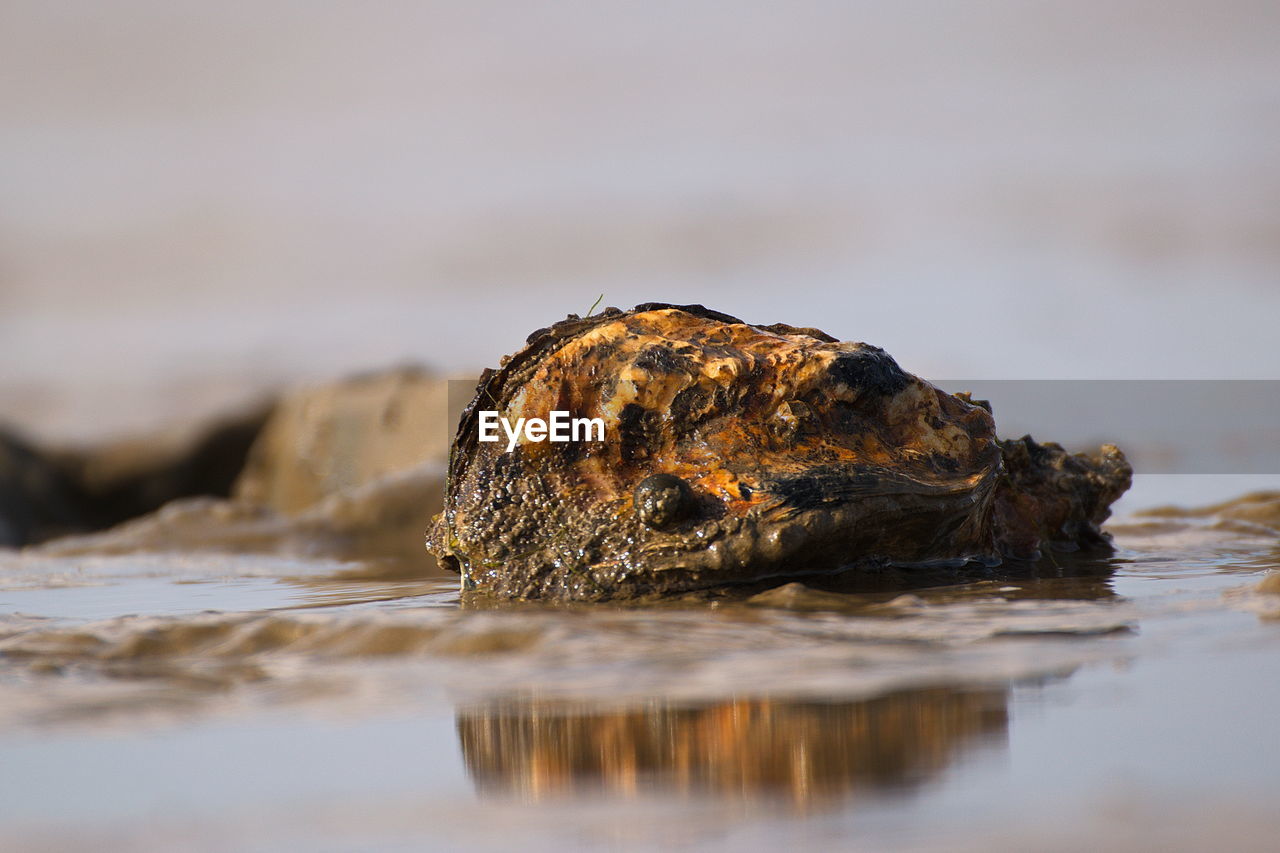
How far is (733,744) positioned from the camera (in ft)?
6.92

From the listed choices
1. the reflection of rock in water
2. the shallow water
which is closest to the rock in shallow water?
the shallow water

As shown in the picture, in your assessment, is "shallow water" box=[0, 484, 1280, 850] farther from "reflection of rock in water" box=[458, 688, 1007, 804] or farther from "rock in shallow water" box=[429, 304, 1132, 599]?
"rock in shallow water" box=[429, 304, 1132, 599]

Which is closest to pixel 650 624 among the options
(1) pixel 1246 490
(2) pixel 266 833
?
(2) pixel 266 833

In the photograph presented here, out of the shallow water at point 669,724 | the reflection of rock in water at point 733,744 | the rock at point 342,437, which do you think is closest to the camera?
the shallow water at point 669,724

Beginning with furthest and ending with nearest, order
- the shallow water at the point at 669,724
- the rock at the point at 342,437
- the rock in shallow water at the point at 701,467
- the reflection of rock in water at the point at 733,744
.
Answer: the rock at the point at 342,437, the rock in shallow water at the point at 701,467, the reflection of rock in water at the point at 733,744, the shallow water at the point at 669,724

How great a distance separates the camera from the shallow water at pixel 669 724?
1.77 m

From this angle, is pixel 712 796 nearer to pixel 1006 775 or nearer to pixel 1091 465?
pixel 1006 775

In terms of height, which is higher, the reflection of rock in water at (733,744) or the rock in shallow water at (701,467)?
the rock in shallow water at (701,467)

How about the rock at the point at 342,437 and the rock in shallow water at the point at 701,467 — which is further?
the rock at the point at 342,437

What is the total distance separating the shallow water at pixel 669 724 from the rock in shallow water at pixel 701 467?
0.19 meters

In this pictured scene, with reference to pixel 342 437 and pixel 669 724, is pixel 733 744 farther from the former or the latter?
pixel 342 437

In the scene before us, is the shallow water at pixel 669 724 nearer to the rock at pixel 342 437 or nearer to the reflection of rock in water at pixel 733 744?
the reflection of rock in water at pixel 733 744

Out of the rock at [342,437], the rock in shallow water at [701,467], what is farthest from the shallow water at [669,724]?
the rock at [342,437]

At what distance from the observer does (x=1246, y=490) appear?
7.77 m
